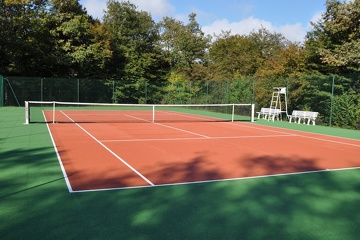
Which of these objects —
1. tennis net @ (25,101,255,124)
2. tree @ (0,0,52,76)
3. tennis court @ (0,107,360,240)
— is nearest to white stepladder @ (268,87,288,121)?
tennis net @ (25,101,255,124)

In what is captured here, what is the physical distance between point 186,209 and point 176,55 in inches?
1602

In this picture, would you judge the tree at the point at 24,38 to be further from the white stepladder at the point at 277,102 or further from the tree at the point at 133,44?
the white stepladder at the point at 277,102

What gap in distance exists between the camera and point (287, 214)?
4305 mm

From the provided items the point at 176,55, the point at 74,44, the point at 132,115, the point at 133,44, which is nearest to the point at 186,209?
the point at 132,115

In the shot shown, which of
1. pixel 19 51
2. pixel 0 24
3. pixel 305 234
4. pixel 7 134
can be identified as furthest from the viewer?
pixel 19 51

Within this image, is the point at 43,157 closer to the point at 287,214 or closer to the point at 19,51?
the point at 287,214

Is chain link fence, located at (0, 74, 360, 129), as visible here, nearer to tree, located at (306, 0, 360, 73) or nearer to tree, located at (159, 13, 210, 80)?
tree, located at (306, 0, 360, 73)

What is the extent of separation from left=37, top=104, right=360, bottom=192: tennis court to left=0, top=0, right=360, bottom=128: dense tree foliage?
801 centimetres

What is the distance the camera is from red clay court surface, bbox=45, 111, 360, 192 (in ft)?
19.6

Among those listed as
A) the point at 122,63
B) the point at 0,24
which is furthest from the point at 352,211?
the point at 122,63

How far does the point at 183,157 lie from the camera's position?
791 cm

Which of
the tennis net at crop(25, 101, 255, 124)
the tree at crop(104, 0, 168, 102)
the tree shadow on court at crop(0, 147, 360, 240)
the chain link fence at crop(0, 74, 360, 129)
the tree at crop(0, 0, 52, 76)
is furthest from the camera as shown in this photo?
the tree at crop(104, 0, 168, 102)

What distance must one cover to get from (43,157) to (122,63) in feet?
105

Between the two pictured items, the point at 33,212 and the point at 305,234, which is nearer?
the point at 305,234
